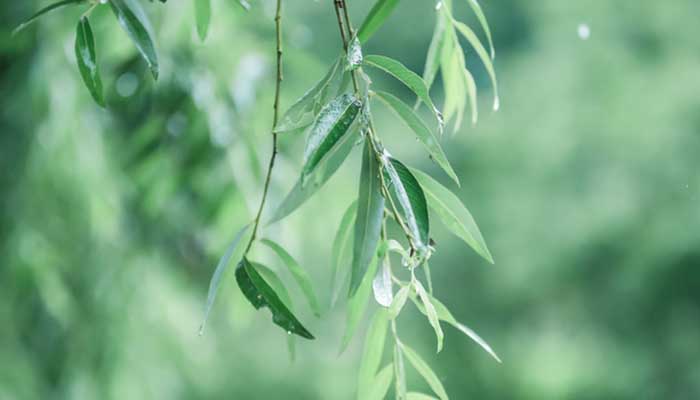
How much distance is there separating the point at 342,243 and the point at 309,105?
0.32 feet

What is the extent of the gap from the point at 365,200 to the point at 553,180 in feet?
7.20

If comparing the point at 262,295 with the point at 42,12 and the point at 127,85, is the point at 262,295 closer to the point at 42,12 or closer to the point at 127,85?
the point at 42,12

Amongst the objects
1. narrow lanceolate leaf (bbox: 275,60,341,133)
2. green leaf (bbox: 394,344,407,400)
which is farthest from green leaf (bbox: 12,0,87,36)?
green leaf (bbox: 394,344,407,400)

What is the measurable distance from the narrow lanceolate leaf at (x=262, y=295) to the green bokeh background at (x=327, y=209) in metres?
0.77

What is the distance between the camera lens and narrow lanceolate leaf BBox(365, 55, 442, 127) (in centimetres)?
44

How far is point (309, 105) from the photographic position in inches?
18.8

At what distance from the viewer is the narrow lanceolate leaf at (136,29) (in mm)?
517

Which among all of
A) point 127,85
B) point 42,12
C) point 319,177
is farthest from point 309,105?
point 127,85

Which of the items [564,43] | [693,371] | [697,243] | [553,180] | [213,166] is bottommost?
[693,371]

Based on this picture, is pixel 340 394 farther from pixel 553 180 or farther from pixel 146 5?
pixel 146 5

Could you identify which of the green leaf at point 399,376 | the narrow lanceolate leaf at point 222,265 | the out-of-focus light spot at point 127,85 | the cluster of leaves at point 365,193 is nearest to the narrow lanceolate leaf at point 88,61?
the cluster of leaves at point 365,193

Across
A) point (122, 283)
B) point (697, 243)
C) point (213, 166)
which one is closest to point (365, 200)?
point (213, 166)

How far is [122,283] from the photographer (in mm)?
1774

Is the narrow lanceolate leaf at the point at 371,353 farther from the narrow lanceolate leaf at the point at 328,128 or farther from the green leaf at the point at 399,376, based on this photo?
the narrow lanceolate leaf at the point at 328,128
